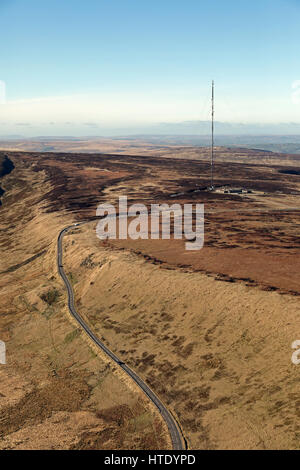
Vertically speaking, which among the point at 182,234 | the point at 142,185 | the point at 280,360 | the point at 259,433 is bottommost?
the point at 259,433

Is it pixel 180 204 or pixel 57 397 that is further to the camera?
pixel 180 204

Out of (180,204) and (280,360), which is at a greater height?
(180,204)

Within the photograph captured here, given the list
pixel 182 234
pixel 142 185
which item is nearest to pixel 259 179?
pixel 142 185

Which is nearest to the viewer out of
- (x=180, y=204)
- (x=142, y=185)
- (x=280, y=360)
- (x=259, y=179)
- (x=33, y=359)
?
(x=280, y=360)

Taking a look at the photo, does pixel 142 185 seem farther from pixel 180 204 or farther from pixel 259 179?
pixel 259 179

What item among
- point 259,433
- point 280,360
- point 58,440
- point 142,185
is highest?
point 142,185

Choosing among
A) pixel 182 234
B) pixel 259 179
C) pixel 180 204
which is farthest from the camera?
pixel 259 179

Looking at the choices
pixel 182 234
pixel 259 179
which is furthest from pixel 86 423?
pixel 259 179
